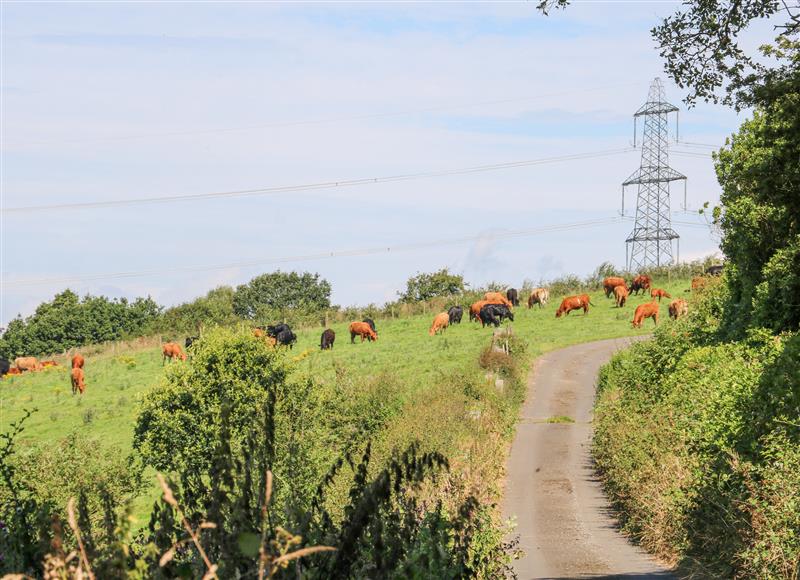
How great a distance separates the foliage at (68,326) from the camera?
134500mm

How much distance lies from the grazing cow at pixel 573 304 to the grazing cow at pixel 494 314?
3527mm

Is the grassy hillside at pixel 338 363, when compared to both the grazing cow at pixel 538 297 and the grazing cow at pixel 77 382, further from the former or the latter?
the grazing cow at pixel 538 297

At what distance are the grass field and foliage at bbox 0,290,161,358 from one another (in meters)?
60.2

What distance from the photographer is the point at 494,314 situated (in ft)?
213

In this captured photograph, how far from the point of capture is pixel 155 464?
1442 inches

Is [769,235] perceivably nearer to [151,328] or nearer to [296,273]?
[151,328]

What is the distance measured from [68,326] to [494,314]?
86684 mm

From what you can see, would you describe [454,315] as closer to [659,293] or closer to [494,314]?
[494,314]

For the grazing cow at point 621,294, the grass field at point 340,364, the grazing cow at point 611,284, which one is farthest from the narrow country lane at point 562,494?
the grazing cow at point 611,284

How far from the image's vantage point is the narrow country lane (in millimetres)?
17375

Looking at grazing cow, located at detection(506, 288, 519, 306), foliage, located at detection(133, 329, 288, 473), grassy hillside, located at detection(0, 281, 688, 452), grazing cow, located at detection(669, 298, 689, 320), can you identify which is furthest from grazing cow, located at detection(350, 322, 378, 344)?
foliage, located at detection(133, 329, 288, 473)

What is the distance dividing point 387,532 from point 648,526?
13431 millimetres

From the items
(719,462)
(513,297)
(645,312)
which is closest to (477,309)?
(645,312)

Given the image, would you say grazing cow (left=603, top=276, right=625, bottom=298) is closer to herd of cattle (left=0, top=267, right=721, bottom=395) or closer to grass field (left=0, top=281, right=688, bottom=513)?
herd of cattle (left=0, top=267, right=721, bottom=395)
